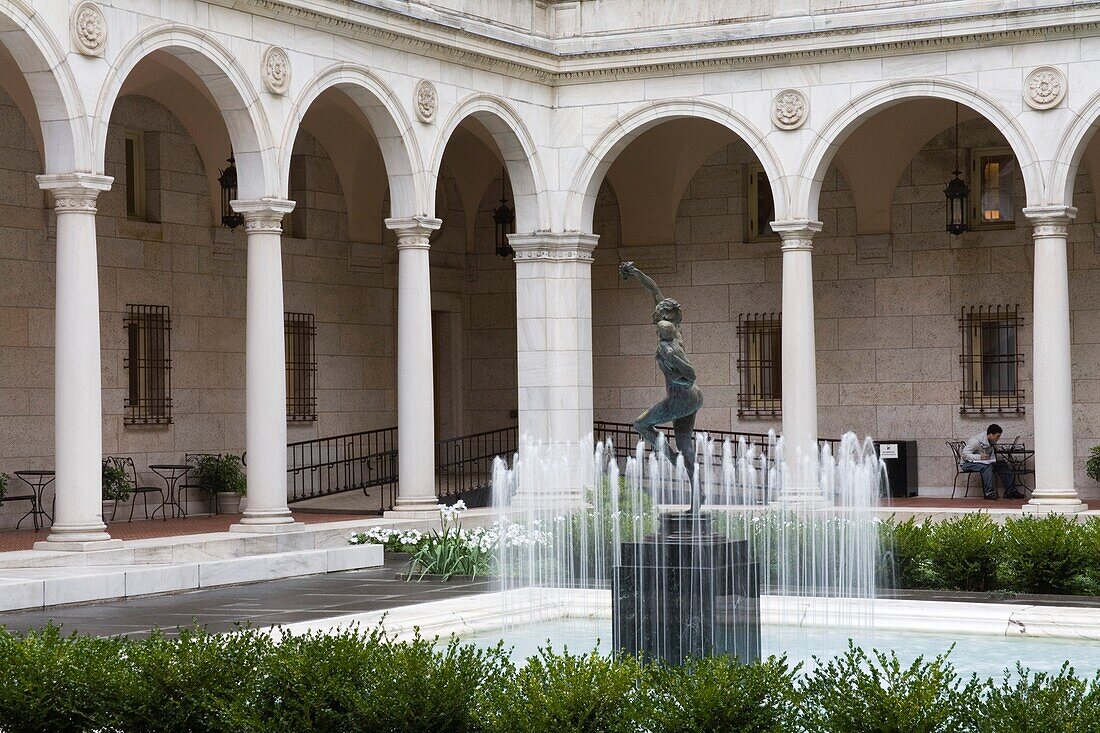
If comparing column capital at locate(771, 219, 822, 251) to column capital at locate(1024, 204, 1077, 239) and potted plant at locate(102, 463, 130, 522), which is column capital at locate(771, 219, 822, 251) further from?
potted plant at locate(102, 463, 130, 522)

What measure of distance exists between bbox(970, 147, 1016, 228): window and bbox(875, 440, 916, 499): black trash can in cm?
→ 354

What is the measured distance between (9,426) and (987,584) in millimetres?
11220

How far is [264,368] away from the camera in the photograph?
17.1 meters

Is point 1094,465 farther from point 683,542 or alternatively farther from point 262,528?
point 683,542

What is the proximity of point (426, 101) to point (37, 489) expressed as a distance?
6444 mm

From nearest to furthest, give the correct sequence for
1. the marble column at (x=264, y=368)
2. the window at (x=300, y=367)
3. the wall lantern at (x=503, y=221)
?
1. the marble column at (x=264, y=368)
2. the window at (x=300, y=367)
3. the wall lantern at (x=503, y=221)

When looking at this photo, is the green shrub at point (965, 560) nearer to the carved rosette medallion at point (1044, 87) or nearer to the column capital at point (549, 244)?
the carved rosette medallion at point (1044, 87)

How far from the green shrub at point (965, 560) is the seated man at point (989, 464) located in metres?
8.07

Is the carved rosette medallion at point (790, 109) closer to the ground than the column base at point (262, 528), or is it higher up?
higher up

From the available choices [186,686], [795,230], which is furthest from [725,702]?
[795,230]

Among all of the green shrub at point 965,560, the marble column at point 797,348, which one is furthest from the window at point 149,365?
the green shrub at point 965,560

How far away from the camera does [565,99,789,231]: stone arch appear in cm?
2030

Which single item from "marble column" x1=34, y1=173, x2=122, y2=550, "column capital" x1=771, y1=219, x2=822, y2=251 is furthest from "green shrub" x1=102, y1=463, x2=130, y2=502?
"column capital" x1=771, y1=219, x2=822, y2=251

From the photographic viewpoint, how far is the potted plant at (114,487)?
749 inches
